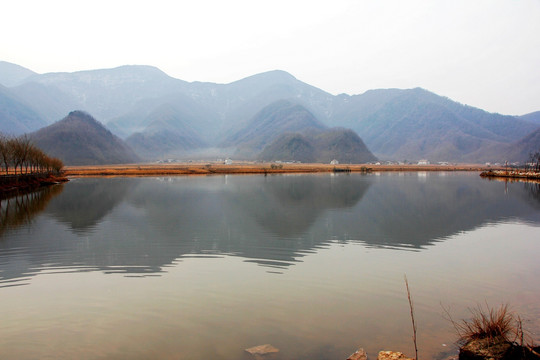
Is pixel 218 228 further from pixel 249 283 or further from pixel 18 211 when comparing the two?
pixel 18 211

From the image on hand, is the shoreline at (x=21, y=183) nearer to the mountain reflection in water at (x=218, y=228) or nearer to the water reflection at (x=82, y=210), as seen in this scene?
the water reflection at (x=82, y=210)

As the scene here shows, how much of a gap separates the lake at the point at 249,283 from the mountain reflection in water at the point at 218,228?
0.16 metres

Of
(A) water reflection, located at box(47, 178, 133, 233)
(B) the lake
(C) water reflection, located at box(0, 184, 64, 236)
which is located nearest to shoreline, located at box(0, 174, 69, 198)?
(C) water reflection, located at box(0, 184, 64, 236)

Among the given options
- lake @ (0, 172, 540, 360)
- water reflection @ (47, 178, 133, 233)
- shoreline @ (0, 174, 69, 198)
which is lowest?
lake @ (0, 172, 540, 360)

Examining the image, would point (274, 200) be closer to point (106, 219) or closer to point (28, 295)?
point (106, 219)

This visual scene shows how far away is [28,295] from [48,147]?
657 feet

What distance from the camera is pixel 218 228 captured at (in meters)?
26.9

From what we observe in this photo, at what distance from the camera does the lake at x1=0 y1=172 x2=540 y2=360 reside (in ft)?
33.4

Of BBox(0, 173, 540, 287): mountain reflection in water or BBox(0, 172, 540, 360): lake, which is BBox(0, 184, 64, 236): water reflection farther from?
BBox(0, 173, 540, 287): mountain reflection in water

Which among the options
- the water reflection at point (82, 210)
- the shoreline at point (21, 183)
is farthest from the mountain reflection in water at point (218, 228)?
the shoreline at point (21, 183)

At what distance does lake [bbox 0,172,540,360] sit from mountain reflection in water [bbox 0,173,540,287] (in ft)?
0.51

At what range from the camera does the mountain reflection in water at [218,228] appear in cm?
1883

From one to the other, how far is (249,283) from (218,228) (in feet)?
40.6

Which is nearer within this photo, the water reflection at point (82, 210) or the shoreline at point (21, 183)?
the water reflection at point (82, 210)
